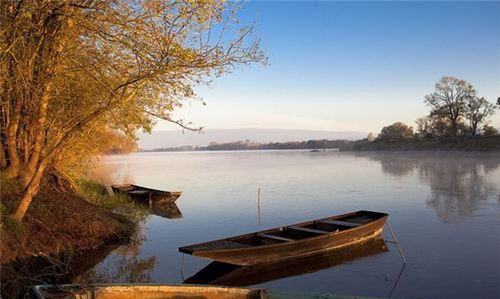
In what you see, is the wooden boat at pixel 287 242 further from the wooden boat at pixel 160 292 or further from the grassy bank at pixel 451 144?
the grassy bank at pixel 451 144

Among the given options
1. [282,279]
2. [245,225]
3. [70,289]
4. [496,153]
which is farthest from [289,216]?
[496,153]

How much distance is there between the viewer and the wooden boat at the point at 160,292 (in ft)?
25.2

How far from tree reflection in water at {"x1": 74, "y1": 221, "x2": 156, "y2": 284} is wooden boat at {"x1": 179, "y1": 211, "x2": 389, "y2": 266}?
225 cm

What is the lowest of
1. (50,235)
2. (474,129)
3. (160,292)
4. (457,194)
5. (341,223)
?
(457,194)

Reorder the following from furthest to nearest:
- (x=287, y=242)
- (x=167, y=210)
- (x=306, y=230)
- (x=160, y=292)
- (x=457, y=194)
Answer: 1. (x=457, y=194)
2. (x=167, y=210)
3. (x=306, y=230)
4. (x=287, y=242)
5. (x=160, y=292)

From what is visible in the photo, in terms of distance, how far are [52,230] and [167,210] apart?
1242 cm

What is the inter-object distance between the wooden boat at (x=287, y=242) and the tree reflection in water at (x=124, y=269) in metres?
2.25

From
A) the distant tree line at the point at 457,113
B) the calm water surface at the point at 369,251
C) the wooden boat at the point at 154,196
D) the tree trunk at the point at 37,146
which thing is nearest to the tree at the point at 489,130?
the distant tree line at the point at 457,113

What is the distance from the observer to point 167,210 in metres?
26.1

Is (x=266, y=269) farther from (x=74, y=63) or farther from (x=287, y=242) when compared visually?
(x=74, y=63)

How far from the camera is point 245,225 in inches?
826

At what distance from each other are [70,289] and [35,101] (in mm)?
6908

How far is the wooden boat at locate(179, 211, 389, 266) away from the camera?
12344 millimetres

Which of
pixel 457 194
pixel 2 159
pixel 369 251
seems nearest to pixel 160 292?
pixel 2 159
